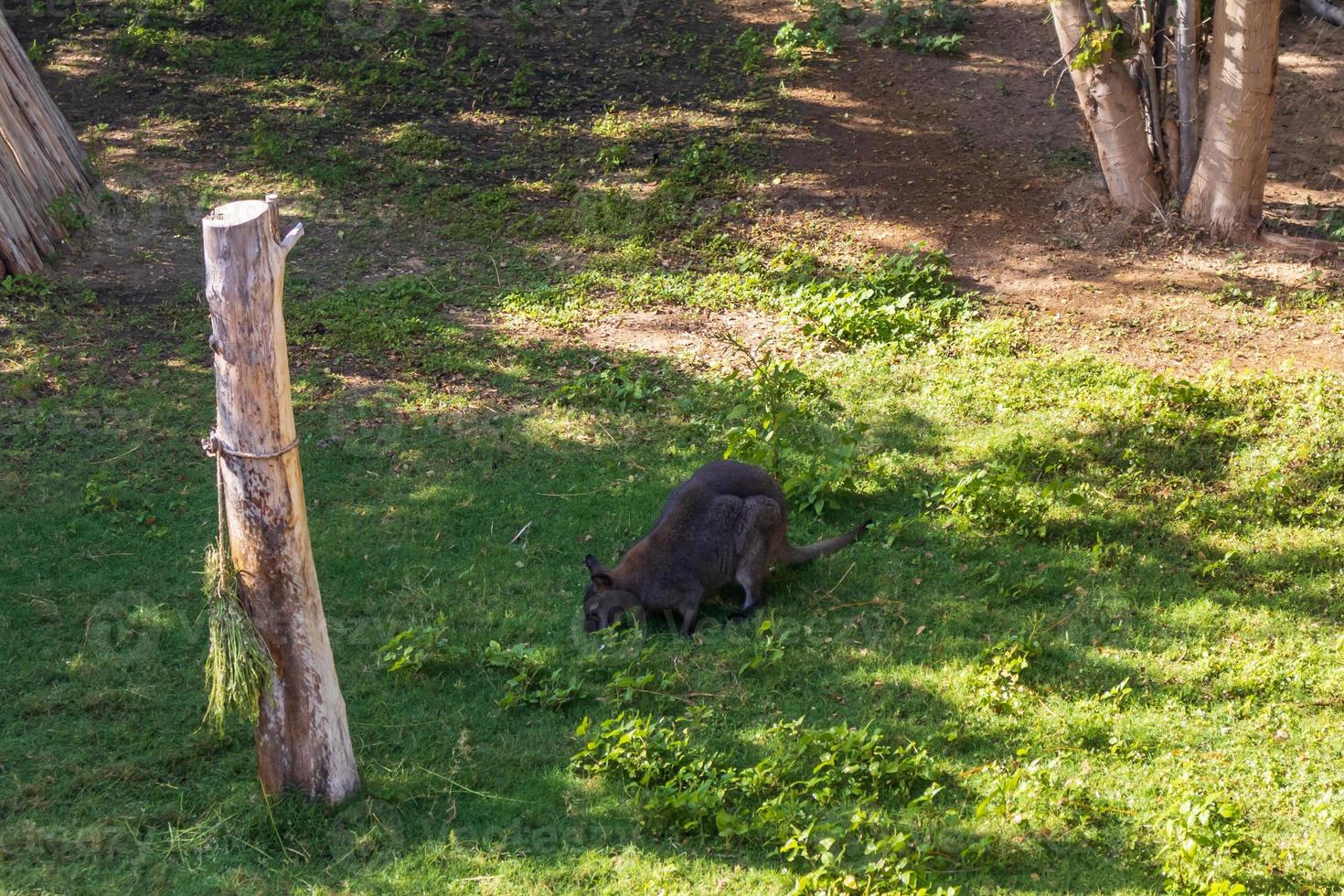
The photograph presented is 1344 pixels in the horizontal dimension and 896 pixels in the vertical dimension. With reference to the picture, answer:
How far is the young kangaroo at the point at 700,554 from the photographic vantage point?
25.3 feet

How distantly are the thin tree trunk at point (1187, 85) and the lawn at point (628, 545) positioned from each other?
202cm

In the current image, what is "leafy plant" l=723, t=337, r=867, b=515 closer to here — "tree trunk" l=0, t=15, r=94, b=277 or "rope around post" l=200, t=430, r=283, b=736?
"rope around post" l=200, t=430, r=283, b=736

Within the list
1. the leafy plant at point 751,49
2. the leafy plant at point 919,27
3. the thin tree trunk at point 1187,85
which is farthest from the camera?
the leafy plant at point 919,27

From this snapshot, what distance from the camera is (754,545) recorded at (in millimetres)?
7773

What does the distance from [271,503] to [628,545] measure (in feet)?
11.0

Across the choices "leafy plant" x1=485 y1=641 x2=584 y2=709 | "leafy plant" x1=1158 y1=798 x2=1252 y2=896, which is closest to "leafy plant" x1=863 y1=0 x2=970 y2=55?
"leafy plant" x1=485 y1=641 x2=584 y2=709

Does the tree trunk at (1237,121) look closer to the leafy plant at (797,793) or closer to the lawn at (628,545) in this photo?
the lawn at (628,545)

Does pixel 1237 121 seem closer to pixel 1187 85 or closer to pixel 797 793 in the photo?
pixel 1187 85

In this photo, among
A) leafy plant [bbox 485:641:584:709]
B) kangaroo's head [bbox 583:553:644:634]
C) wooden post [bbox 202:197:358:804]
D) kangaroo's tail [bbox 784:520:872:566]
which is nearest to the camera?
wooden post [bbox 202:197:358:804]

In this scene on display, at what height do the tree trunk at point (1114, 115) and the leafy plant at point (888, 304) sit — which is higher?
the tree trunk at point (1114, 115)

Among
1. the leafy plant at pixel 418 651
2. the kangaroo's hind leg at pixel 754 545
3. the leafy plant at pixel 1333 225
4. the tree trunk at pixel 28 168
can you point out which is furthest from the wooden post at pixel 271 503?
the leafy plant at pixel 1333 225

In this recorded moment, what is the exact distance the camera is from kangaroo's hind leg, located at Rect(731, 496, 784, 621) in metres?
7.77

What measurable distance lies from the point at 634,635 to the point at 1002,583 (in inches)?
92.1

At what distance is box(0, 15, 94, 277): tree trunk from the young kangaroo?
6912 millimetres
